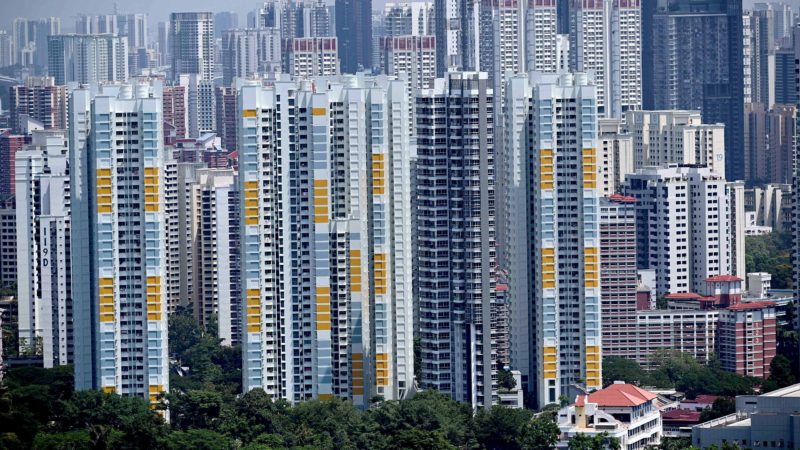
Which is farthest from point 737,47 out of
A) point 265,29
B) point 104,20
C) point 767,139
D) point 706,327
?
point 706,327

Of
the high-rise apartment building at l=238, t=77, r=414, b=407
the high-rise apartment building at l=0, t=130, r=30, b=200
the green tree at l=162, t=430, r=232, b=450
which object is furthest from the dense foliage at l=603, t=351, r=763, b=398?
the high-rise apartment building at l=0, t=130, r=30, b=200

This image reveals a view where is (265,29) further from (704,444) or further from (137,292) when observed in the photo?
(704,444)

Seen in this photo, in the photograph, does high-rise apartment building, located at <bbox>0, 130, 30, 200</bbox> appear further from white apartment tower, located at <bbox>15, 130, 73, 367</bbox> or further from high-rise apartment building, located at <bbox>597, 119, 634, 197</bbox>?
high-rise apartment building, located at <bbox>597, 119, 634, 197</bbox>

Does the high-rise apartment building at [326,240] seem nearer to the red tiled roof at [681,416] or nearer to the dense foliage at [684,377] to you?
the red tiled roof at [681,416]

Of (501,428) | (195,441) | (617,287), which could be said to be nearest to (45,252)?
(195,441)

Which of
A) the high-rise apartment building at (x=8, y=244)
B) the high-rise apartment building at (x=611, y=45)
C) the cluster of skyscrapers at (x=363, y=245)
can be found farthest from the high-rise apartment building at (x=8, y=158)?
the high-rise apartment building at (x=611, y=45)

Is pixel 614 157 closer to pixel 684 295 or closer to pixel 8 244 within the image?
pixel 684 295
